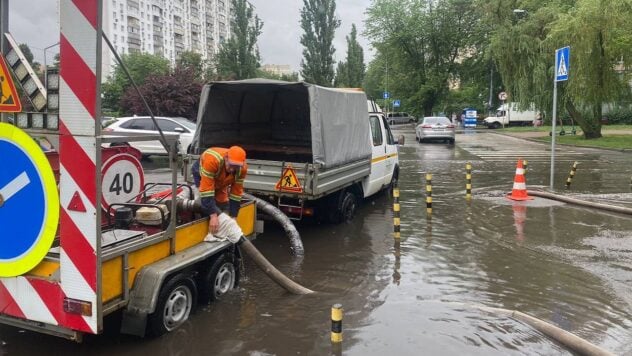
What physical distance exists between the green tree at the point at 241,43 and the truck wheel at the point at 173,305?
32.6 m

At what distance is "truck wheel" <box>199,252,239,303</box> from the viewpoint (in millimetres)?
5141

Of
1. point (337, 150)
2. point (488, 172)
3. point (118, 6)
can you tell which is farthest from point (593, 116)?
point (118, 6)

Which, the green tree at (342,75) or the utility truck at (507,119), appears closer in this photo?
the green tree at (342,75)

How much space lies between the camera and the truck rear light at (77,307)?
360 centimetres

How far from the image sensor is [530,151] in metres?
24.6

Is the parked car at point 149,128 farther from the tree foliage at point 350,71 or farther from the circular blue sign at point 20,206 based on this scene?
the tree foliage at point 350,71

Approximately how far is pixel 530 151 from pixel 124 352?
2339cm

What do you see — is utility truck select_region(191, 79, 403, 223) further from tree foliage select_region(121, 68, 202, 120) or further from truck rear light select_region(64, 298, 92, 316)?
tree foliage select_region(121, 68, 202, 120)

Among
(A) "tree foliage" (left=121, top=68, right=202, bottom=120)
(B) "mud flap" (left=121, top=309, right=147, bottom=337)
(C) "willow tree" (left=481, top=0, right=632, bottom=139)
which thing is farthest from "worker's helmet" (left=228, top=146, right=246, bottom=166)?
(C) "willow tree" (left=481, top=0, right=632, bottom=139)

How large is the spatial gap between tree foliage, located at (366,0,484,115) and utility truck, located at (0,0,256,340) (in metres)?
50.5

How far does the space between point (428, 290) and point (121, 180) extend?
3.38 metres

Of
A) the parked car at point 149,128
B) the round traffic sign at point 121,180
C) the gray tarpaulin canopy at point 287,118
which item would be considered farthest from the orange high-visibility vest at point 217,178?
the parked car at point 149,128

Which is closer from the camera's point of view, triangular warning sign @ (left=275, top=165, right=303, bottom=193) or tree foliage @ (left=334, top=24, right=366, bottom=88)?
triangular warning sign @ (left=275, top=165, right=303, bottom=193)

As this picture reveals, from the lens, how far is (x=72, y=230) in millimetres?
3572
